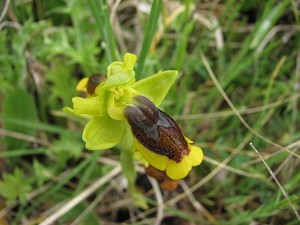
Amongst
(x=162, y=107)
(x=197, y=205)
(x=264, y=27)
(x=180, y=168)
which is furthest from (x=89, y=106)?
(x=264, y=27)

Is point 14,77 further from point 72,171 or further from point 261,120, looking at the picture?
point 261,120

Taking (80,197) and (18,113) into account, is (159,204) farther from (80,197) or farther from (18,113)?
(18,113)

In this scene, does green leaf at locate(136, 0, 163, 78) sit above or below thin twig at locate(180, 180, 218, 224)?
above

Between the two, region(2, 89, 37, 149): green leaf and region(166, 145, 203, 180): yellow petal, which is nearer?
region(166, 145, 203, 180): yellow petal

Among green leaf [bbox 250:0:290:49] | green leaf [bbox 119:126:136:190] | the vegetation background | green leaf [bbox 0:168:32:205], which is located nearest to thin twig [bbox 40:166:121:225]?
the vegetation background

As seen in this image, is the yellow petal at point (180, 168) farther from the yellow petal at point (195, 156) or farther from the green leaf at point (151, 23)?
the green leaf at point (151, 23)

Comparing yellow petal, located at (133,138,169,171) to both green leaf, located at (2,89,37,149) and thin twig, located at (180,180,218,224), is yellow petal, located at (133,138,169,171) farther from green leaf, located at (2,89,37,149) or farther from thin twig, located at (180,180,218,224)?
green leaf, located at (2,89,37,149)

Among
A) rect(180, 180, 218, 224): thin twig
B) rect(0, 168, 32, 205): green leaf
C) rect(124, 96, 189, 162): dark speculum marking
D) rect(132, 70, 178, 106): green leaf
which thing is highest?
rect(132, 70, 178, 106): green leaf

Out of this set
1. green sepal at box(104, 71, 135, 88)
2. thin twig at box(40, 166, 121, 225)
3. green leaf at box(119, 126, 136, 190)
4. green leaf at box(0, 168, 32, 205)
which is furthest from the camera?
green leaf at box(0, 168, 32, 205)
